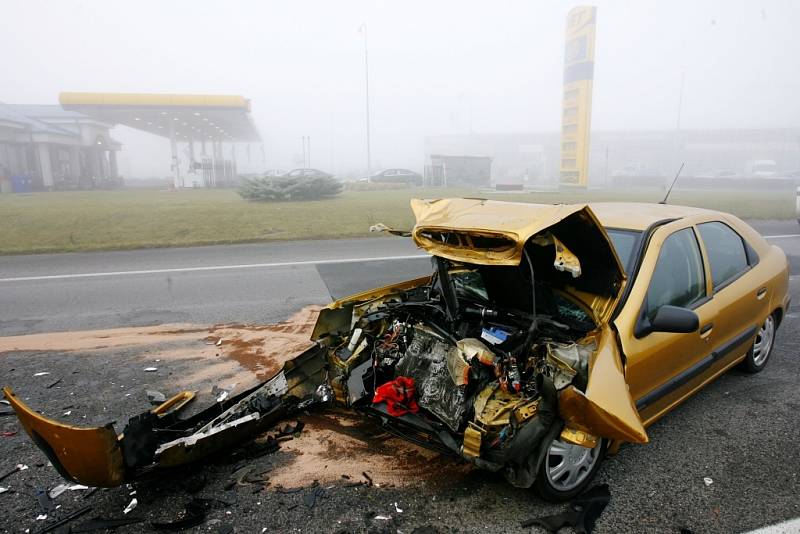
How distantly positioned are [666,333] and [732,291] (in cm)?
110

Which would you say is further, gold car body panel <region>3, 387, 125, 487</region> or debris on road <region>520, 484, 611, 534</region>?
debris on road <region>520, 484, 611, 534</region>

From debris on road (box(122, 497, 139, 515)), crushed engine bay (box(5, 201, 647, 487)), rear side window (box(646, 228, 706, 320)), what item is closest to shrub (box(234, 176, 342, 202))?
crushed engine bay (box(5, 201, 647, 487))

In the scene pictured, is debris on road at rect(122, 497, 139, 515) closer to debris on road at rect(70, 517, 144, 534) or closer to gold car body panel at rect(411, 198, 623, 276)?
debris on road at rect(70, 517, 144, 534)

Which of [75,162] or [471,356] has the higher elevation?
[75,162]

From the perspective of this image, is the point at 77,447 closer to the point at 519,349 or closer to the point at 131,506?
the point at 131,506

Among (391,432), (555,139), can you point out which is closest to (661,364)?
(391,432)

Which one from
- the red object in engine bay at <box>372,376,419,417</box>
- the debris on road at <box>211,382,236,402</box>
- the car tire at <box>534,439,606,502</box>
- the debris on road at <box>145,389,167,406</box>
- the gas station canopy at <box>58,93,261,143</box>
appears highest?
the gas station canopy at <box>58,93,261,143</box>

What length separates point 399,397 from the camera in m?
3.35

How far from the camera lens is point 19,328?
21.4 ft

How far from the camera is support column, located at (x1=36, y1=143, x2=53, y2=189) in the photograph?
115ft

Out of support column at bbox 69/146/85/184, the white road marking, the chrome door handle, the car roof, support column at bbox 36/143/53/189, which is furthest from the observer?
support column at bbox 69/146/85/184

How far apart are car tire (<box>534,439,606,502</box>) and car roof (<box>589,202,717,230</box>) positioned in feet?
5.35

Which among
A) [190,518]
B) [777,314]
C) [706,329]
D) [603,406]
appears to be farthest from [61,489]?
[777,314]

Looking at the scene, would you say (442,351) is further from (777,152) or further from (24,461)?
(777,152)
